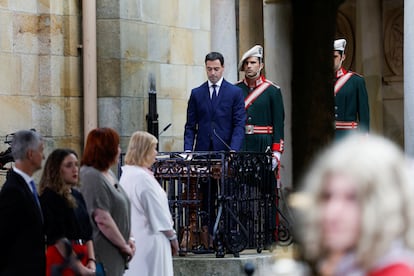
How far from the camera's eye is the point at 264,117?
14.0 m

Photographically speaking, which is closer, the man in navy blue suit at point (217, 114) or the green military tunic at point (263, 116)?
the man in navy blue suit at point (217, 114)

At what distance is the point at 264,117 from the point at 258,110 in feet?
0.29

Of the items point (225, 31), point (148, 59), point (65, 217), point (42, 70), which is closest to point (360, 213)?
point (65, 217)

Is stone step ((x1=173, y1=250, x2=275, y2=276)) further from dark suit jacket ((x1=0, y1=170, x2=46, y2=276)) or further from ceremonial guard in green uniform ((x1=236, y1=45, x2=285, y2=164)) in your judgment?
dark suit jacket ((x1=0, y1=170, x2=46, y2=276))

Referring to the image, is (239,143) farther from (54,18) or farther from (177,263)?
(54,18)

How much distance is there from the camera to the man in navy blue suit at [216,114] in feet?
41.9

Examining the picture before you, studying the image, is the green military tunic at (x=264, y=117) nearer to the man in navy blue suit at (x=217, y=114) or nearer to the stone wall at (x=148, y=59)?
the man in navy blue suit at (x=217, y=114)

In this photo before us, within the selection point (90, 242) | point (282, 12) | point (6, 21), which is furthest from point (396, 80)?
point (282, 12)

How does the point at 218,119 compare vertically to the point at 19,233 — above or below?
above

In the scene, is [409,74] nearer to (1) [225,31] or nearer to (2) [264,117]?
(1) [225,31]

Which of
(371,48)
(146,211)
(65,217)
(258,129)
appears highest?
(371,48)

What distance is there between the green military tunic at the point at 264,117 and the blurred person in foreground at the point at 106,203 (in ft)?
15.3

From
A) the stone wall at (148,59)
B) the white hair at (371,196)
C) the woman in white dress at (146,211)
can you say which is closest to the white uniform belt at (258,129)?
the stone wall at (148,59)

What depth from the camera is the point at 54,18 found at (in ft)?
46.5
